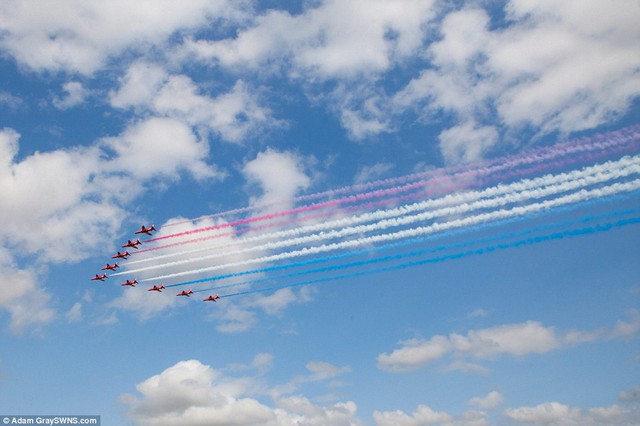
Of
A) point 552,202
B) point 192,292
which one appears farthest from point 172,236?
point 552,202

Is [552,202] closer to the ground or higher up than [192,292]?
closer to the ground

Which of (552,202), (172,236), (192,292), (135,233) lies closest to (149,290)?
(192,292)

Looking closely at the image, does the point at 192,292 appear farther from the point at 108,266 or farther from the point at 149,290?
the point at 108,266

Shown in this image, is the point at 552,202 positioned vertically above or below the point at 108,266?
below

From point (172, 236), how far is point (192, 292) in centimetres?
1922

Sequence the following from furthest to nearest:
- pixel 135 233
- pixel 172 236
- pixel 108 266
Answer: pixel 108 266 < pixel 135 233 < pixel 172 236

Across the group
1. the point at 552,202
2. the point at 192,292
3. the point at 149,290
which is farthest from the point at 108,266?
the point at 552,202

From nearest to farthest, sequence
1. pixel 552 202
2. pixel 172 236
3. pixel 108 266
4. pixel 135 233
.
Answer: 1. pixel 552 202
2. pixel 172 236
3. pixel 135 233
4. pixel 108 266

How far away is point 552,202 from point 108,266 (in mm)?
71633

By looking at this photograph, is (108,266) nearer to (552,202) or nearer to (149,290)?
(149,290)

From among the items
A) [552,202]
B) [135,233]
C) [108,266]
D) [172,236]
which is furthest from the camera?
[108,266]

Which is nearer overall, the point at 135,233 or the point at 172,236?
the point at 172,236

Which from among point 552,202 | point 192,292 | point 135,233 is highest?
point 135,233

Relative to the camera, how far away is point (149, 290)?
95.2 metres
